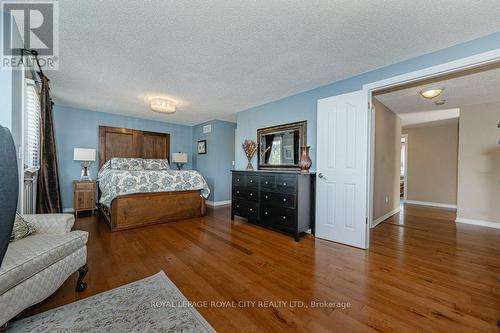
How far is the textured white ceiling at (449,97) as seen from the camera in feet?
8.80

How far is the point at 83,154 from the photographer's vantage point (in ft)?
13.8

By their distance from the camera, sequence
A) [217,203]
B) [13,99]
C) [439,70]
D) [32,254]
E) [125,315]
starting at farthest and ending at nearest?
[217,203]
[439,70]
[13,99]
[125,315]
[32,254]

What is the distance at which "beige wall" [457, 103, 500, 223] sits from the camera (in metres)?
3.62

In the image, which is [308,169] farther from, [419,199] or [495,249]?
[419,199]

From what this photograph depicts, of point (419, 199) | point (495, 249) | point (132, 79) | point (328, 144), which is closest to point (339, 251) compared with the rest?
point (328, 144)

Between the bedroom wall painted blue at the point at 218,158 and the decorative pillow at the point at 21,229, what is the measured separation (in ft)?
12.7

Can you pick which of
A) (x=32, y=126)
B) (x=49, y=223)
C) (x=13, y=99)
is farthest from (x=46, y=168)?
(x=49, y=223)

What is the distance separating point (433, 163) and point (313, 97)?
4633mm

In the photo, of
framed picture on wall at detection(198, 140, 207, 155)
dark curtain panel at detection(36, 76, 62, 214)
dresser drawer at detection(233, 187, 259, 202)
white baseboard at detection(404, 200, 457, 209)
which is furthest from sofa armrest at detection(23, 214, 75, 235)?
white baseboard at detection(404, 200, 457, 209)

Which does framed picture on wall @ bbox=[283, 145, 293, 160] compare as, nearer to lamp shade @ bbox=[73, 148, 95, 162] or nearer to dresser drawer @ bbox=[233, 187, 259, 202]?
dresser drawer @ bbox=[233, 187, 259, 202]

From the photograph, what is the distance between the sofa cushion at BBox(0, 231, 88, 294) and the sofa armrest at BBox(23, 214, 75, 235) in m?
0.12

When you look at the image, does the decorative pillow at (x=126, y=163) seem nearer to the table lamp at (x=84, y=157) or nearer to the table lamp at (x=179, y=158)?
the table lamp at (x=84, y=157)

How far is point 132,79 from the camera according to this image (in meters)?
2.90

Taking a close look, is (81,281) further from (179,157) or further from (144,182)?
(179,157)
